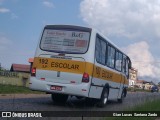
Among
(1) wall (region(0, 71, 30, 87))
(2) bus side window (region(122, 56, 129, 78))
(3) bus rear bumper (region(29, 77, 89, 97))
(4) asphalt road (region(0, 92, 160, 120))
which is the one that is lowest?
(4) asphalt road (region(0, 92, 160, 120))

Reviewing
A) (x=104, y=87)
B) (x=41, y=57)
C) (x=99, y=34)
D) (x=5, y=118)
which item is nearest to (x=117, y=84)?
(x=104, y=87)

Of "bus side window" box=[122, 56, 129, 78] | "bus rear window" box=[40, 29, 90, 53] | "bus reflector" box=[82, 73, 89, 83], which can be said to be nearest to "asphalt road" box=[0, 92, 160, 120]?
"bus reflector" box=[82, 73, 89, 83]

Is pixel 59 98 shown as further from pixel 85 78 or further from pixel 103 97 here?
pixel 85 78

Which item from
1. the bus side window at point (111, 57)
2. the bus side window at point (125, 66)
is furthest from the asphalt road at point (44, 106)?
the bus side window at point (125, 66)

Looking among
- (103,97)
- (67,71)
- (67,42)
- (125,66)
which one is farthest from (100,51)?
(125,66)

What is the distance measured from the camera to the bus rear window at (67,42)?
1441 cm

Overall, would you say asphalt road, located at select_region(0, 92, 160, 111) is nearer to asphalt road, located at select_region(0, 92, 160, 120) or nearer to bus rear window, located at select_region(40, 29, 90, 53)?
asphalt road, located at select_region(0, 92, 160, 120)

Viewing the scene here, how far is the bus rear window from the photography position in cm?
1441

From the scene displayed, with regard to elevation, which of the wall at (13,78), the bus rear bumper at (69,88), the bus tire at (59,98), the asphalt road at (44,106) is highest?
the wall at (13,78)

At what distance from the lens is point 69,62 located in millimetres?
14188

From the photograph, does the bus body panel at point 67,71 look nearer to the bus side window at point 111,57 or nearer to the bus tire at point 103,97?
the bus tire at point 103,97

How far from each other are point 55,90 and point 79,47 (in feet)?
6.39

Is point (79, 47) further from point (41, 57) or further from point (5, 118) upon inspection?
point (5, 118)

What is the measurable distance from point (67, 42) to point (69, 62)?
Answer: 866mm
